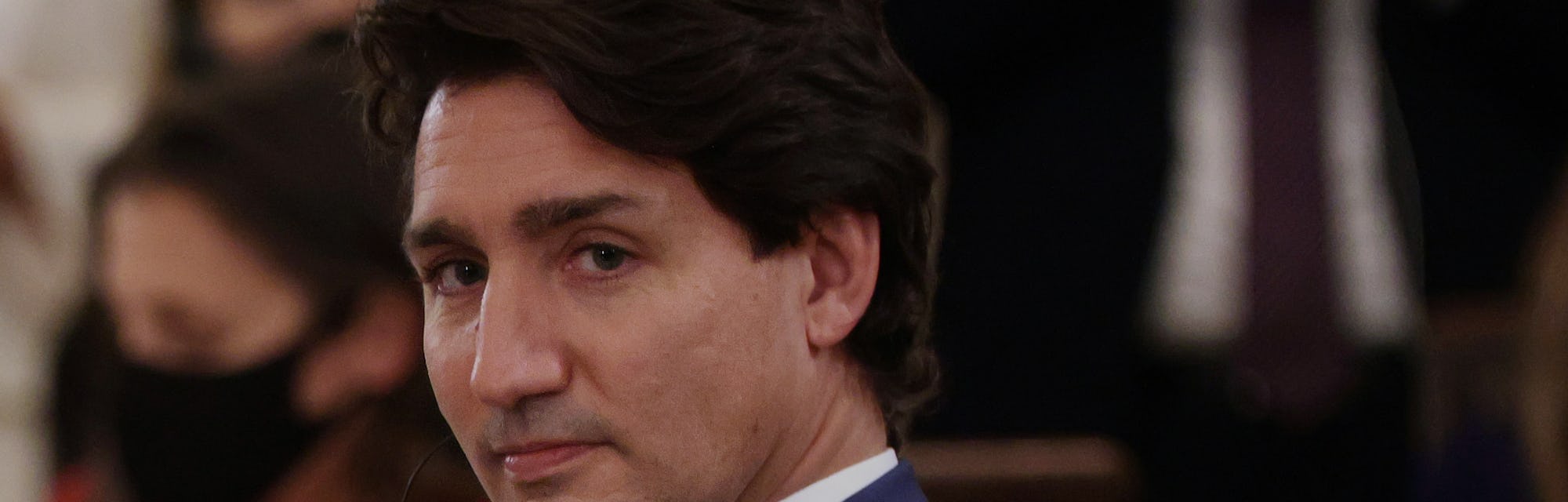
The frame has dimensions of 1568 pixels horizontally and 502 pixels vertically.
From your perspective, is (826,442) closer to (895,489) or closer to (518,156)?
(895,489)

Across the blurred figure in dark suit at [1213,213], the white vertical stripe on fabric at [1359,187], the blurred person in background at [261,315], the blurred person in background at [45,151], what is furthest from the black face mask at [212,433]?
the white vertical stripe on fabric at [1359,187]

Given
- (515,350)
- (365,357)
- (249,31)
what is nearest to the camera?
(515,350)

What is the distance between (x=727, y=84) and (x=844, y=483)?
47 cm

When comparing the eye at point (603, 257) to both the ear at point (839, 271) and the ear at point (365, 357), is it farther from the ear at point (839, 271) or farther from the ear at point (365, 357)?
the ear at point (365, 357)

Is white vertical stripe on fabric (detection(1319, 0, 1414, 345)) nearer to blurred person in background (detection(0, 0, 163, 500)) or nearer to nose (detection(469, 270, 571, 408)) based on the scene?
nose (detection(469, 270, 571, 408))

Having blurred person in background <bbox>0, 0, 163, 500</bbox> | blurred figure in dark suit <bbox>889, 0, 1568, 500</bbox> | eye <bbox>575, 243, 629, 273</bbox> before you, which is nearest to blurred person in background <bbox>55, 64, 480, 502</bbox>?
blurred person in background <bbox>0, 0, 163, 500</bbox>

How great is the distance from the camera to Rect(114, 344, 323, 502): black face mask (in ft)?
11.6

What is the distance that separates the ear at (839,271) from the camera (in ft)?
6.62

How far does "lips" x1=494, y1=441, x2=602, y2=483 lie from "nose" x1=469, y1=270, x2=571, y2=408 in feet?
0.17

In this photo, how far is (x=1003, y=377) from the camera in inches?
153

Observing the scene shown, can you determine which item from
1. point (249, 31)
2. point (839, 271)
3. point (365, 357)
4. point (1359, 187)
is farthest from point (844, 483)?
point (249, 31)

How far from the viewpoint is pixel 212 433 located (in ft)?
11.7

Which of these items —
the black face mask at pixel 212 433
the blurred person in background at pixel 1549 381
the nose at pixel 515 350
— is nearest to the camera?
the nose at pixel 515 350

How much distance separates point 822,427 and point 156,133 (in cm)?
236
